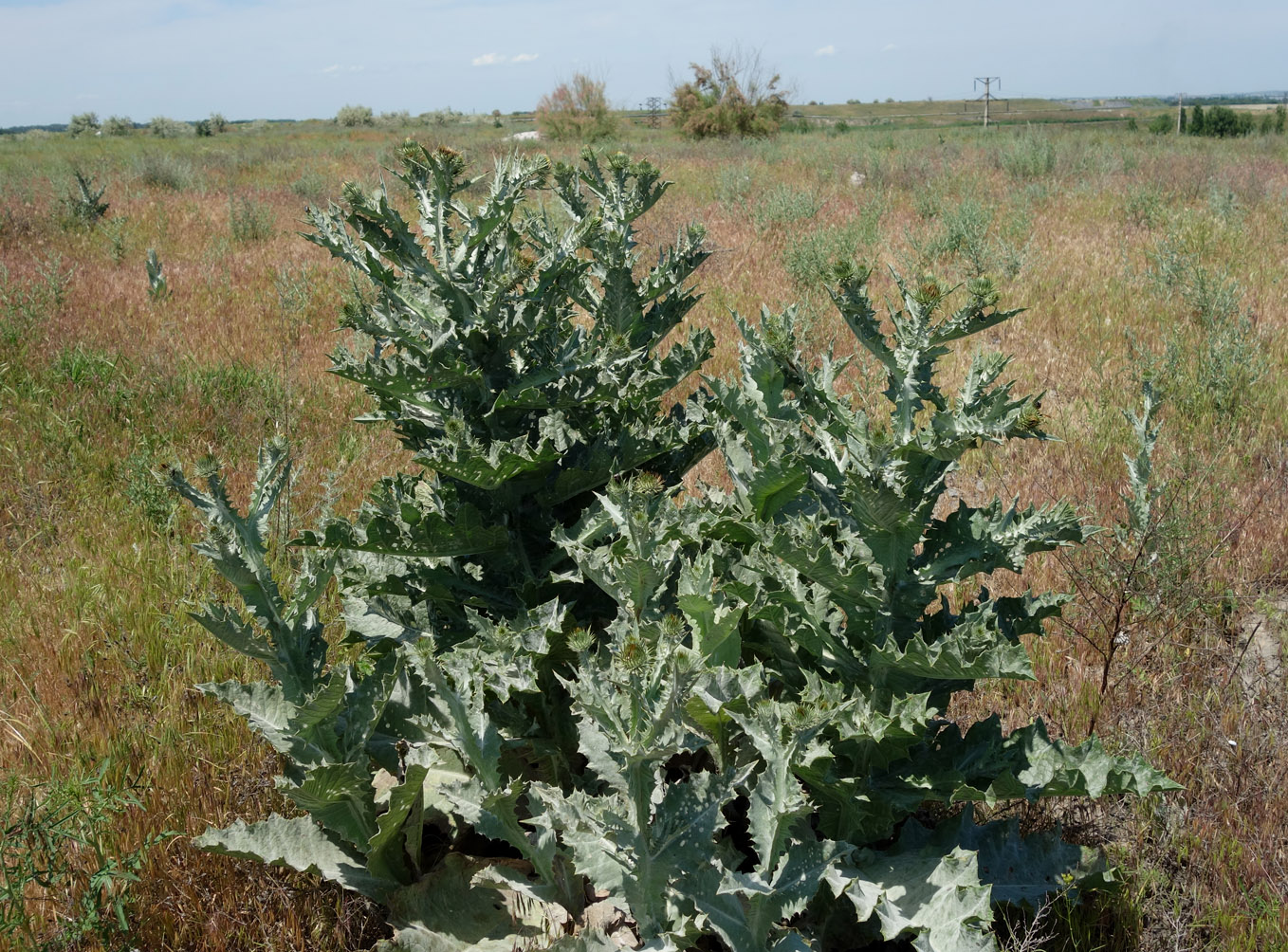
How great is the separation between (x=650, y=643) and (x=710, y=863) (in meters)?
0.49

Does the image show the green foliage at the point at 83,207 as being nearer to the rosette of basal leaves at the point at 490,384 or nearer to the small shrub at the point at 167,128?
the rosette of basal leaves at the point at 490,384

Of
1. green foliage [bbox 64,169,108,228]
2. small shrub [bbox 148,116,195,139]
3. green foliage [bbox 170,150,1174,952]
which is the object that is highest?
small shrub [bbox 148,116,195,139]

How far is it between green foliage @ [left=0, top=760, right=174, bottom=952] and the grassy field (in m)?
0.01

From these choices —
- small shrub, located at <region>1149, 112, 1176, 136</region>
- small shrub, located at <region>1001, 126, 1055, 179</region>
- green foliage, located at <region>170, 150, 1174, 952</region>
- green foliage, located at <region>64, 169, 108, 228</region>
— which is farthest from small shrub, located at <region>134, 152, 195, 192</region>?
small shrub, located at <region>1149, 112, 1176, 136</region>

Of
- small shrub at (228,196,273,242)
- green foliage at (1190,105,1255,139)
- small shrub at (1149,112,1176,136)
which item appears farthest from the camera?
small shrub at (1149,112,1176,136)

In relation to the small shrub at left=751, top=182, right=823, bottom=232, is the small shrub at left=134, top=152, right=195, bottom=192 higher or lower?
higher

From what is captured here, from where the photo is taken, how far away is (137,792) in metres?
2.51

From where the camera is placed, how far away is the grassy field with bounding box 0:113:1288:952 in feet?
7.43

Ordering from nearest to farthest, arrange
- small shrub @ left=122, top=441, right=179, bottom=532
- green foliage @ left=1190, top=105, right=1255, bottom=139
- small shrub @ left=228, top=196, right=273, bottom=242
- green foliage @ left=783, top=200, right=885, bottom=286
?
1. small shrub @ left=122, top=441, right=179, bottom=532
2. green foliage @ left=783, top=200, right=885, bottom=286
3. small shrub @ left=228, top=196, right=273, bottom=242
4. green foliage @ left=1190, top=105, right=1255, bottom=139

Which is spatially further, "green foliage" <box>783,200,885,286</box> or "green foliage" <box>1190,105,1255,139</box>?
"green foliage" <box>1190,105,1255,139</box>

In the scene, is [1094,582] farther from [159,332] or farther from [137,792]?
[159,332]

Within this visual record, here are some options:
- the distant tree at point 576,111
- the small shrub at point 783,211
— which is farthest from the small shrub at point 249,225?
the distant tree at point 576,111

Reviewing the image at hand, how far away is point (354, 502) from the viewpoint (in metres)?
4.42

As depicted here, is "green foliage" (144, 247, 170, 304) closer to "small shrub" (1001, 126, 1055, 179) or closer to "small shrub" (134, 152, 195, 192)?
"small shrub" (134, 152, 195, 192)
